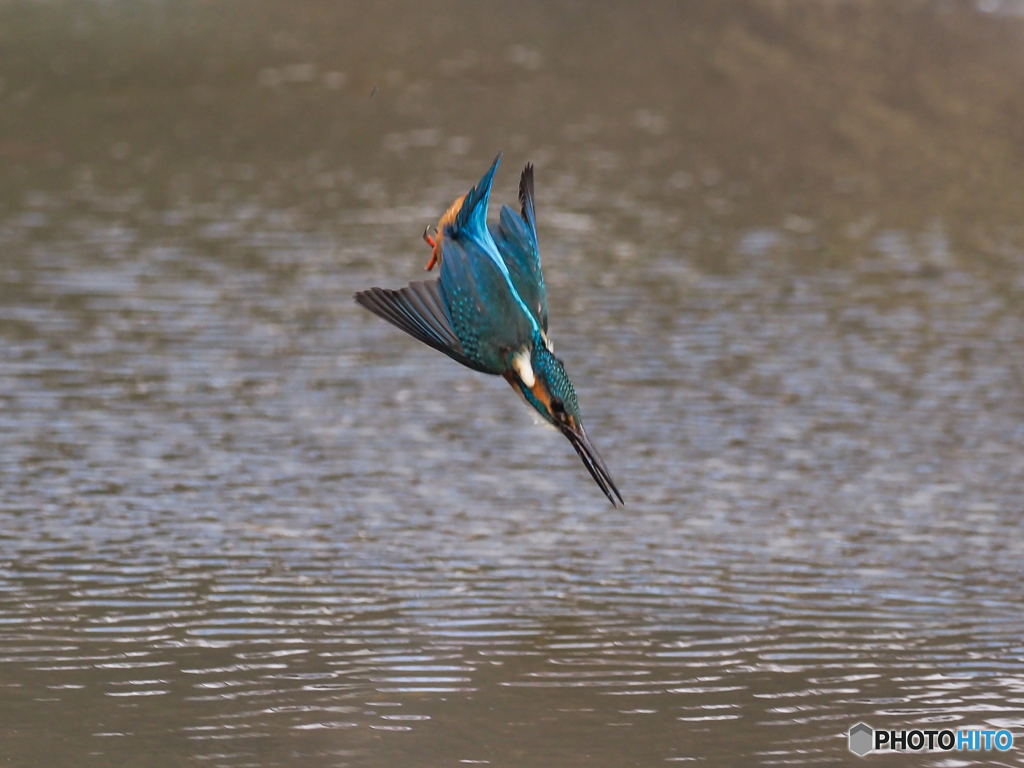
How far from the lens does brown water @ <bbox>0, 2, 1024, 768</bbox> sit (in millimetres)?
5652

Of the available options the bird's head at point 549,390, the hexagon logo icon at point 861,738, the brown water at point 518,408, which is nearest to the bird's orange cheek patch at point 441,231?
the bird's head at point 549,390

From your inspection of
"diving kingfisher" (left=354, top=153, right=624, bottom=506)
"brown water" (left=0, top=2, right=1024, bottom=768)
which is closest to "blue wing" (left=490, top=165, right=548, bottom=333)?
"diving kingfisher" (left=354, top=153, right=624, bottom=506)

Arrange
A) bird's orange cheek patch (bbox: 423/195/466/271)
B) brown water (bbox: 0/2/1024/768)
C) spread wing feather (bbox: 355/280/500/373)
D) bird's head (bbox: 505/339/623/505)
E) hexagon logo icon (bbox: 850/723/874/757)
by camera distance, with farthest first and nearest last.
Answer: brown water (bbox: 0/2/1024/768) → hexagon logo icon (bbox: 850/723/874/757) → bird's orange cheek patch (bbox: 423/195/466/271) → spread wing feather (bbox: 355/280/500/373) → bird's head (bbox: 505/339/623/505)

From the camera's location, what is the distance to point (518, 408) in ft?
27.2

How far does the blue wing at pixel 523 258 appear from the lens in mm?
4031

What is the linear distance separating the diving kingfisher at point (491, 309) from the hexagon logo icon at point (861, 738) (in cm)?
192

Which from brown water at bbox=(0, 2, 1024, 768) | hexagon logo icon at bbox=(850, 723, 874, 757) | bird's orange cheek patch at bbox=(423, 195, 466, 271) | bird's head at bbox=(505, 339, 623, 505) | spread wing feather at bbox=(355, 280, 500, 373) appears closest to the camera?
bird's head at bbox=(505, 339, 623, 505)

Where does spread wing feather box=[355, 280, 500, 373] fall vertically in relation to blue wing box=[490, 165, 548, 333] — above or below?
below

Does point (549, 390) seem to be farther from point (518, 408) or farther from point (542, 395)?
point (518, 408)

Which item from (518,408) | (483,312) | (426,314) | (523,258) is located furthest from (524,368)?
(518,408)

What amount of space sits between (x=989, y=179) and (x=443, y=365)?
5.25 m

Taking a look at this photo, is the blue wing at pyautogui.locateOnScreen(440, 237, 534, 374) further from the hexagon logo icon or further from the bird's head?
the hexagon logo icon

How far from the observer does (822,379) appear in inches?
337

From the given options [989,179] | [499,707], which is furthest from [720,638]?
[989,179]
